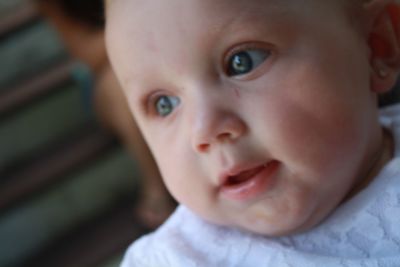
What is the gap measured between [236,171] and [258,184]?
0.09 feet

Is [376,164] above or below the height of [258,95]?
below

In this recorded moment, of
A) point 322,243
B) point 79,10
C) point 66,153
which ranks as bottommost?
point 66,153

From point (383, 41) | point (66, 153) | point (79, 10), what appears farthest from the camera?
point (66, 153)

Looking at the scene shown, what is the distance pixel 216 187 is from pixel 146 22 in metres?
0.18

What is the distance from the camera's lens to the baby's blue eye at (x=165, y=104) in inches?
23.8

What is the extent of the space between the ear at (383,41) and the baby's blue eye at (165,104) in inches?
8.6

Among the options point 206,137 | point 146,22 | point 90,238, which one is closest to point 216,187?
point 206,137

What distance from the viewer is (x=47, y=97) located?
1873 mm

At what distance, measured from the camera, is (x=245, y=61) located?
0.55 meters

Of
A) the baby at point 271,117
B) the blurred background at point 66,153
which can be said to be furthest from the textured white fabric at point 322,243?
the blurred background at point 66,153

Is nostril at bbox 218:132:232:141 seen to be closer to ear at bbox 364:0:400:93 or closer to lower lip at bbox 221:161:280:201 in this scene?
lower lip at bbox 221:161:280:201

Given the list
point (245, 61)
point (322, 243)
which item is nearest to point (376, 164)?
point (322, 243)

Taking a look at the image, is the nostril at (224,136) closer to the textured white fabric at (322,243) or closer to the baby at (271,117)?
the baby at (271,117)

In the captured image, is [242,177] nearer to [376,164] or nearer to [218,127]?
[218,127]
